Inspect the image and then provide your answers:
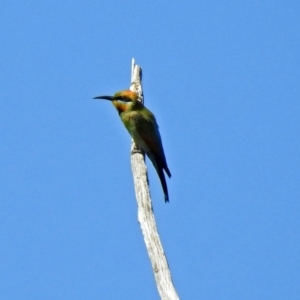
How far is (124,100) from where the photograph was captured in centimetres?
785

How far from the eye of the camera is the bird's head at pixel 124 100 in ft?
25.5

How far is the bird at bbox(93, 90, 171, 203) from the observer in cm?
779

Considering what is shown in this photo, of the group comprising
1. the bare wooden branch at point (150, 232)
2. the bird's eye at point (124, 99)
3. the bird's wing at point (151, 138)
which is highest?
the bird's eye at point (124, 99)

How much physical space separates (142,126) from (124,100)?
36 centimetres

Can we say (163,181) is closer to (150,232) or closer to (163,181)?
(163,181)

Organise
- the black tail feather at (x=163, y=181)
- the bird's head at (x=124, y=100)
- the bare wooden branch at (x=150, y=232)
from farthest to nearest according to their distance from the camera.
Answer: the bird's head at (x=124, y=100), the black tail feather at (x=163, y=181), the bare wooden branch at (x=150, y=232)

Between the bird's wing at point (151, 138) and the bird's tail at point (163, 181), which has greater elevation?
the bird's wing at point (151, 138)

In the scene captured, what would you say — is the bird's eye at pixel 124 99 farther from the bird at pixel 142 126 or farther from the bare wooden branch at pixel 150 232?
the bare wooden branch at pixel 150 232

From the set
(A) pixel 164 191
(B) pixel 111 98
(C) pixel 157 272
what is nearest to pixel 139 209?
(C) pixel 157 272

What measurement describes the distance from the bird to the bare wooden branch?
63 cm

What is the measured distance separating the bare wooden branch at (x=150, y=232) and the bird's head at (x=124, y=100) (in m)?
0.73

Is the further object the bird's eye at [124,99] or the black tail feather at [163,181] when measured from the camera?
the bird's eye at [124,99]

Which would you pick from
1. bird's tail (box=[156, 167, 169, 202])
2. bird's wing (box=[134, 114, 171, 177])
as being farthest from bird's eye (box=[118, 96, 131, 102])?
bird's tail (box=[156, 167, 169, 202])

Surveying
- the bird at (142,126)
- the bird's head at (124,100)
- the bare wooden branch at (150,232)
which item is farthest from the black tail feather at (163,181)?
the bird's head at (124,100)
